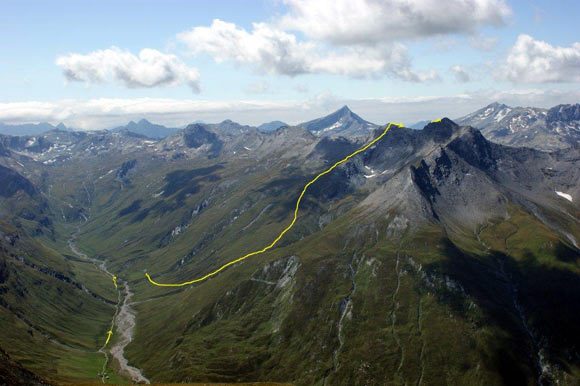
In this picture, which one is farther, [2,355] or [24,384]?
[2,355]
